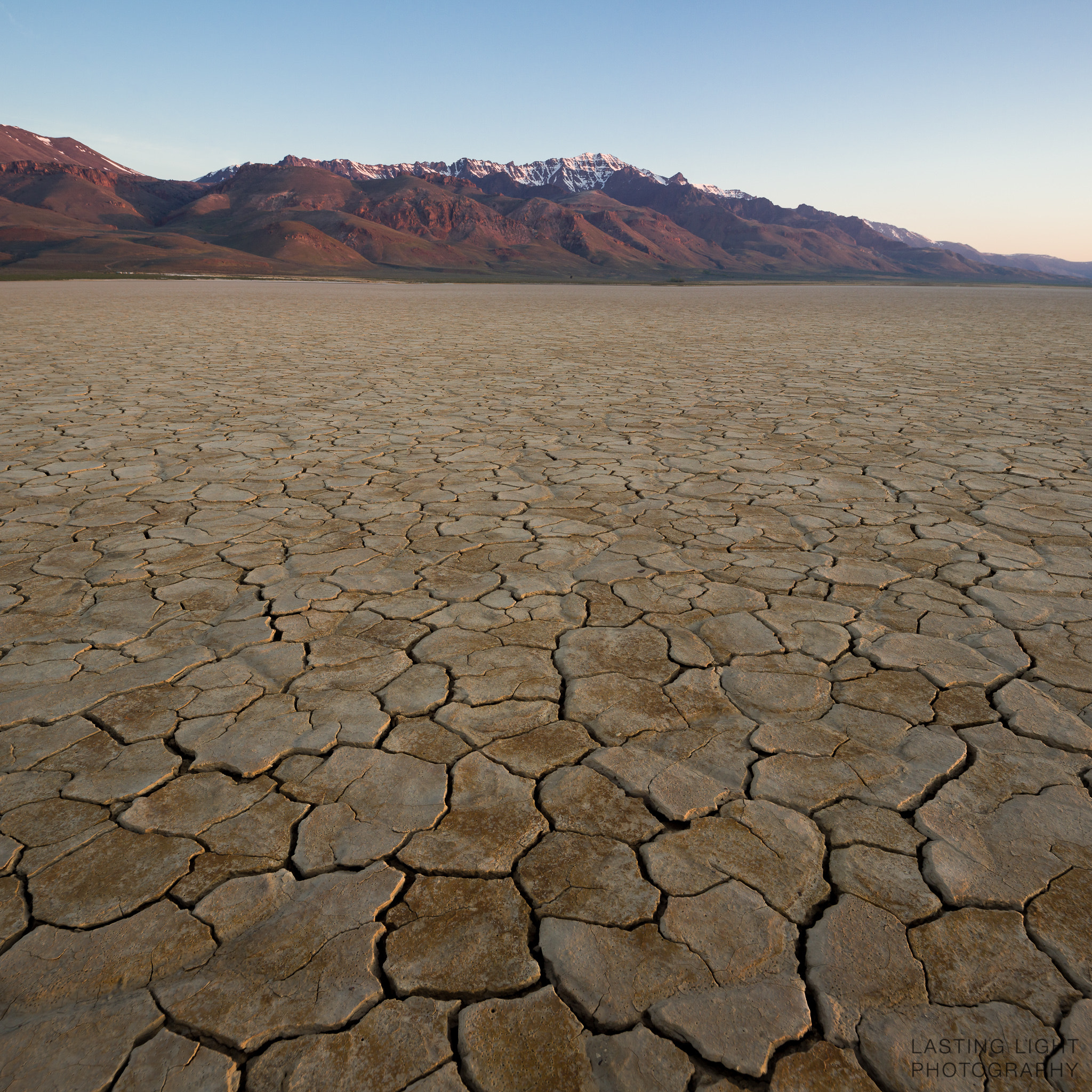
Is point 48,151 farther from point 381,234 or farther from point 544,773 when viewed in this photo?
point 544,773

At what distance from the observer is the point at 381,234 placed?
102688 millimetres

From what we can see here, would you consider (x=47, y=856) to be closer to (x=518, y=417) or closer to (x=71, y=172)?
(x=518, y=417)

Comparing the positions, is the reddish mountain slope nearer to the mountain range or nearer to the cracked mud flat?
the mountain range

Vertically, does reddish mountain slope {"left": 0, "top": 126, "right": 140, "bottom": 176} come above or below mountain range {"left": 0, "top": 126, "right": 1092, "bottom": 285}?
above

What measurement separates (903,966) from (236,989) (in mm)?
1089

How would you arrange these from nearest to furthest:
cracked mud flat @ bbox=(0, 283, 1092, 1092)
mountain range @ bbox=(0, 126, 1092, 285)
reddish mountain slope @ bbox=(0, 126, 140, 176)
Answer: cracked mud flat @ bbox=(0, 283, 1092, 1092) < mountain range @ bbox=(0, 126, 1092, 285) < reddish mountain slope @ bbox=(0, 126, 140, 176)

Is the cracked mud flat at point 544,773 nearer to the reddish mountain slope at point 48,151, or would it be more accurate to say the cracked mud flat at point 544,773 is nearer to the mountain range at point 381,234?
the mountain range at point 381,234

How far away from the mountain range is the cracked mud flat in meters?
73.3

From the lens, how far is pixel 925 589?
2.61 m

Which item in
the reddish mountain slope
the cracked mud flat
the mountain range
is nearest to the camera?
the cracked mud flat

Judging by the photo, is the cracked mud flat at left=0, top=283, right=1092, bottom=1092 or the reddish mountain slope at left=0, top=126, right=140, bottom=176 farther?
the reddish mountain slope at left=0, top=126, right=140, bottom=176

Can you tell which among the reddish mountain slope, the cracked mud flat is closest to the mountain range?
the reddish mountain slope

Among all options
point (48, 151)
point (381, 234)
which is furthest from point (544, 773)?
point (48, 151)

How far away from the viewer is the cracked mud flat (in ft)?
3.68
